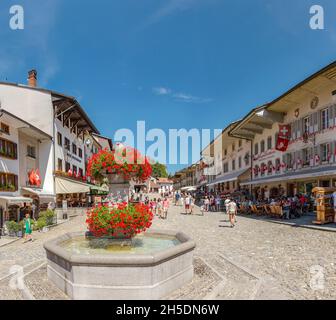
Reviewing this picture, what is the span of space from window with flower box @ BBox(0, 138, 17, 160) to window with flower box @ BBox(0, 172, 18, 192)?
4.04 feet

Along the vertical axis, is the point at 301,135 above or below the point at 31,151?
above

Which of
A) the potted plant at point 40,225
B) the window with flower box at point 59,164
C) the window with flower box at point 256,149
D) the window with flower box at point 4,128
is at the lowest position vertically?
the potted plant at point 40,225

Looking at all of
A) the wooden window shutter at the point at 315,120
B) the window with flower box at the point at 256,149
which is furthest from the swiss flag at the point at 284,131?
the window with flower box at the point at 256,149

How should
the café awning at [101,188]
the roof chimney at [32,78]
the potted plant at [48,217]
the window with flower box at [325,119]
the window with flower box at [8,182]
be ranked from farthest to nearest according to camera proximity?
Result: 1. the café awning at [101,188]
2. the roof chimney at [32,78]
3. the window with flower box at [325,119]
4. the window with flower box at [8,182]
5. the potted plant at [48,217]

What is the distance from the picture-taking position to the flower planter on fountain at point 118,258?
19.0 ft

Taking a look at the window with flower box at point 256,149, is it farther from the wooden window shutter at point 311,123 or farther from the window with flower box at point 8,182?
the window with flower box at point 8,182

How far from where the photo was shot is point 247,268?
8.20 metres

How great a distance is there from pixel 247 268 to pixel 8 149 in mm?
18615

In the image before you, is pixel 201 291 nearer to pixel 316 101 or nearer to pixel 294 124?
pixel 316 101

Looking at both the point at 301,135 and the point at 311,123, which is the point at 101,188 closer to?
the point at 301,135

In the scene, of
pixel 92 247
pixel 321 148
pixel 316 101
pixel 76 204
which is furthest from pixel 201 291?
pixel 76 204

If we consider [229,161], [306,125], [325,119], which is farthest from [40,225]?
[229,161]

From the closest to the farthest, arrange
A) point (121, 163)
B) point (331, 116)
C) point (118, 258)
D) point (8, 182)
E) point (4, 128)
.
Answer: point (118, 258) → point (121, 163) → point (331, 116) → point (8, 182) → point (4, 128)
